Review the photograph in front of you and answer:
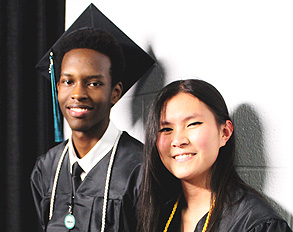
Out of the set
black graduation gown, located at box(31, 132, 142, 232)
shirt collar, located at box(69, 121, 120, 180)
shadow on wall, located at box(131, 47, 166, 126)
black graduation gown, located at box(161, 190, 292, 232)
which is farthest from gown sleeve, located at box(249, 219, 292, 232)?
shadow on wall, located at box(131, 47, 166, 126)

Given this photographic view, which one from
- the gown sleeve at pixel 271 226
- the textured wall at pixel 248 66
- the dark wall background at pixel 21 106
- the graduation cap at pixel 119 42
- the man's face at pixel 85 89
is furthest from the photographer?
the dark wall background at pixel 21 106

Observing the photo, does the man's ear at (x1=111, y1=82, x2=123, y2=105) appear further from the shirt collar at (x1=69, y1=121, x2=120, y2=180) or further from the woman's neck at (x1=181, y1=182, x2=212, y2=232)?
the woman's neck at (x1=181, y1=182, x2=212, y2=232)

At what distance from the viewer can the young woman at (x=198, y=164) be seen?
0.84 m

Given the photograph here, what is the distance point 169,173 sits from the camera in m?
1.01

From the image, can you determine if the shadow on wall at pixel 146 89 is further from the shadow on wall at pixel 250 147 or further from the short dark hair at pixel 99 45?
the shadow on wall at pixel 250 147

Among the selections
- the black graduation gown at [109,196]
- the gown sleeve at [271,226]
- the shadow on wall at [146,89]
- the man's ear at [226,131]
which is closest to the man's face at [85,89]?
the black graduation gown at [109,196]

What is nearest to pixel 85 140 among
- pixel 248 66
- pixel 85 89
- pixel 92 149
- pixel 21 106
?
pixel 92 149

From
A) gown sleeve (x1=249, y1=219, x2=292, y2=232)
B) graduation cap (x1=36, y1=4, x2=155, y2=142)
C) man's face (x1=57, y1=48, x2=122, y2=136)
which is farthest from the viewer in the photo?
graduation cap (x1=36, y1=4, x2=155, y2=142)

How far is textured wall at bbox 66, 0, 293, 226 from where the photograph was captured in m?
0.88

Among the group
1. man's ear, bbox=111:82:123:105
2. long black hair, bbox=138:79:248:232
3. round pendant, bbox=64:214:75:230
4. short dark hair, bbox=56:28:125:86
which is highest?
short dark hair, bbox=56:28:125:86

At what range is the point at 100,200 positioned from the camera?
1073mm

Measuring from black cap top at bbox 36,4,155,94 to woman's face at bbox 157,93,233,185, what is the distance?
37 centimetres

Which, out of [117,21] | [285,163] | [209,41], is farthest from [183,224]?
[117,21]

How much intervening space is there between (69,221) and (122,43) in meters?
0.55
